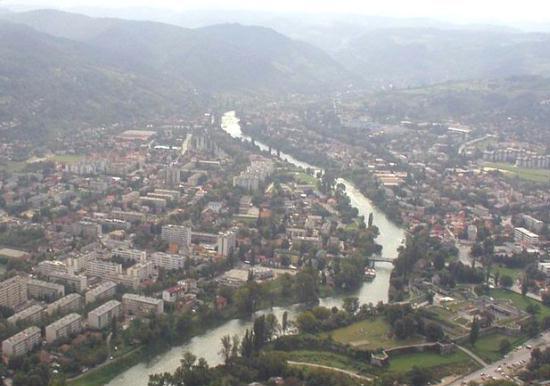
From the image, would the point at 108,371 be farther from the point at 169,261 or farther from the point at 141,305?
the point at 169,261

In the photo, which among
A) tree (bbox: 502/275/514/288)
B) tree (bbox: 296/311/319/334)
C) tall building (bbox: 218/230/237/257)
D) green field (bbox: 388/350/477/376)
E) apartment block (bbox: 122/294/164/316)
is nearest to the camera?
green field (bbox: 388/350/477/376)

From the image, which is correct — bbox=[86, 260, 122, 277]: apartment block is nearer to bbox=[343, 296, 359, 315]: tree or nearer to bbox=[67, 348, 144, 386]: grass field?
bbox=[67, 348, 144, 386]: grass field

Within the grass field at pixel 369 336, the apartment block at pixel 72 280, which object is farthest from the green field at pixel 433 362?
the apartment block at pixel 72 280

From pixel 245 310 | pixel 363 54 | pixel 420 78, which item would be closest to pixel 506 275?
pixel 245 310

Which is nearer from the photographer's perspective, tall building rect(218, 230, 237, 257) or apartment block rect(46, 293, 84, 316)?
apartment block rect(46, 293, 84, 316)

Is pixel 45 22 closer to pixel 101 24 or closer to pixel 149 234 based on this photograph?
pixel 101 24

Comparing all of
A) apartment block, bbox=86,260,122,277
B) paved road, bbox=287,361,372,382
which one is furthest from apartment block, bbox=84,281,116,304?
paved road, bbox=287,361,372,382
